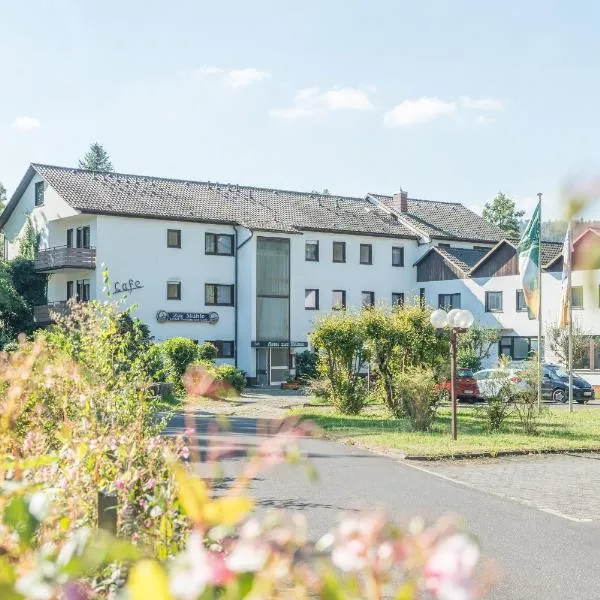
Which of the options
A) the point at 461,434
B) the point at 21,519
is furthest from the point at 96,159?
the point at 21,519

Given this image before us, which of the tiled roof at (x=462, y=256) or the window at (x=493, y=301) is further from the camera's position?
the tiled roof at (x=462, y=256)

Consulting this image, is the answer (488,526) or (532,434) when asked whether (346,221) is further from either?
(488,526)

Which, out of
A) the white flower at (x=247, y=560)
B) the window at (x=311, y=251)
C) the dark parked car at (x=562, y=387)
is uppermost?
the window at (x=311, y=251)

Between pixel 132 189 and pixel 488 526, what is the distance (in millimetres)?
39030

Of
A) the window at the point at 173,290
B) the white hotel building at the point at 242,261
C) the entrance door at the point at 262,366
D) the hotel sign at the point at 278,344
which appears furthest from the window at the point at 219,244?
the entrance door at the point at 262,366

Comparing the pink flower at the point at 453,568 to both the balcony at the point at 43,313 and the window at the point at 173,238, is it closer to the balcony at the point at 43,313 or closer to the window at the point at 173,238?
the window at the point at 173,238

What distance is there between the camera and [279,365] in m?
46.8

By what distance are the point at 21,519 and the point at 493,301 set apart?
164ft

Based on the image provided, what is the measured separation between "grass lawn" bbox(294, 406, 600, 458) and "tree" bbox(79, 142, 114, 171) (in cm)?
7320

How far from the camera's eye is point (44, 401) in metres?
9.84

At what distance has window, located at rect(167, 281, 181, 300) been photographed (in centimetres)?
4494

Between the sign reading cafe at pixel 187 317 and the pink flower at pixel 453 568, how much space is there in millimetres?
43776

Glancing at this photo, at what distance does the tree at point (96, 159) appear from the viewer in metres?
95.9

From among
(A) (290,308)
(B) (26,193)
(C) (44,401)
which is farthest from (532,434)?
(B) (26,193)
